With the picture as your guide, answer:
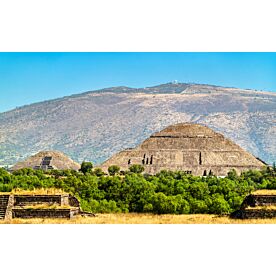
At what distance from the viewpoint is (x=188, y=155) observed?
62031 mm

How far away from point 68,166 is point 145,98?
339 feet

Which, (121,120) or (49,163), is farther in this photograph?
(121,120)

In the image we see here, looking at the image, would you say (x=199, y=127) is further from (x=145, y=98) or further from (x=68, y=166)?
(x=145, y=98)

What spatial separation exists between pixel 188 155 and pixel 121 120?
262ft

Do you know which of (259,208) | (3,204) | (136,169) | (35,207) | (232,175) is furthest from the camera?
(136,169)

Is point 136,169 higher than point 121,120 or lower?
lower

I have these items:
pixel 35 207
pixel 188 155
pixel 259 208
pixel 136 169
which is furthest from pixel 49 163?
pixel 259 208

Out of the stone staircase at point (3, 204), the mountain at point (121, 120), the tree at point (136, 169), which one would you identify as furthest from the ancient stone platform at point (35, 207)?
the mountain at point (121, 120)

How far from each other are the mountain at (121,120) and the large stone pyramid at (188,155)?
3066 cm

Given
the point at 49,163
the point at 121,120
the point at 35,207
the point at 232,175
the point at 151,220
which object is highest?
the point at 121,120

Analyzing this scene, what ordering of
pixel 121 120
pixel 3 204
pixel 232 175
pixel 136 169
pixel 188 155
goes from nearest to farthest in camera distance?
pixel 3 204, pixel 232 175, pixel 136 169, pixel 188 155, pixel 121 120

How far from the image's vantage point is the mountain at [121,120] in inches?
4592

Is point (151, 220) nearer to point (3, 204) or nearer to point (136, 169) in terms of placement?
point (3, 204)

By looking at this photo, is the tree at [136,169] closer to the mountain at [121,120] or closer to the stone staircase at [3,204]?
the mountain at [121,120]
